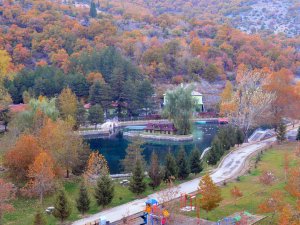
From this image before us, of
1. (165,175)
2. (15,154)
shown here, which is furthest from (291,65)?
(15,154)

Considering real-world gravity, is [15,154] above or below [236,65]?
below

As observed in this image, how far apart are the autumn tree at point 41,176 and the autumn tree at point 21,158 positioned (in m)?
1.69

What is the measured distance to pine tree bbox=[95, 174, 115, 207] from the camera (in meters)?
30.7

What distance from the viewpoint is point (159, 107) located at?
261ft

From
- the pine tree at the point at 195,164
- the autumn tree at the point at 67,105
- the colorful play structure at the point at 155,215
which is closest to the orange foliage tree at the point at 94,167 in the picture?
the colorful play structure at the point at 155,215

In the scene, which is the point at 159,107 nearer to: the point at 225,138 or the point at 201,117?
the point at 201,117

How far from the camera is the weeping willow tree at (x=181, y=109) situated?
206ft

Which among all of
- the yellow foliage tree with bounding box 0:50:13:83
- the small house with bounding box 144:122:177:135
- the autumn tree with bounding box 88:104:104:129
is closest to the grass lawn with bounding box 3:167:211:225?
the small house with bounding box 144:122:177:135

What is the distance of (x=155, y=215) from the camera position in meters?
26.8

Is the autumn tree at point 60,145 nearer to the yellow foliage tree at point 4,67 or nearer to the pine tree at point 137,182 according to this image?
the pine tree at point 137,182

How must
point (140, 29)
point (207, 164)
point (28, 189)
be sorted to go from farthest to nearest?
point (140, 29)
point (207, 164)
point (28, 189)

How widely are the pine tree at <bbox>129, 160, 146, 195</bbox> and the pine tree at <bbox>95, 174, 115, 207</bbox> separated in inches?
96.7

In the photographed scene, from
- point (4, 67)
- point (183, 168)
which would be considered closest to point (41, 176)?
point (183, 168)

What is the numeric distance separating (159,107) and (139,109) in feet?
17.0
